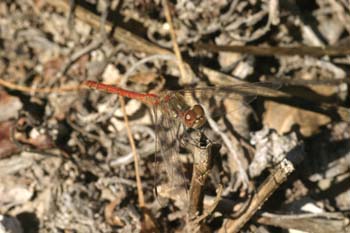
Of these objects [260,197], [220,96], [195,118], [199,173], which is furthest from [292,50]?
[199,173]

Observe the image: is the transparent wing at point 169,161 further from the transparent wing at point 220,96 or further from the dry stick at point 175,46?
the dry stick at point 175,46

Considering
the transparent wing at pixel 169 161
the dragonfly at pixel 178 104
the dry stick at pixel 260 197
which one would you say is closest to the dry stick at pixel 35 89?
the dragonfly at pixel 178 104

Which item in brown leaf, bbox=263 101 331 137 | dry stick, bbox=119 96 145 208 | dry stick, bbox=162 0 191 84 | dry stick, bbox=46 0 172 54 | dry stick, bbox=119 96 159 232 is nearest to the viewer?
dry stick, bbox=119 96 159 232

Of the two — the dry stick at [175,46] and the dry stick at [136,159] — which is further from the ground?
the dry stick at [175,46]

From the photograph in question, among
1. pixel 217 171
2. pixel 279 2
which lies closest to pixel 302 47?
pixel 279 2

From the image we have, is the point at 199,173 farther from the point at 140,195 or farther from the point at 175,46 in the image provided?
the point at 175,46

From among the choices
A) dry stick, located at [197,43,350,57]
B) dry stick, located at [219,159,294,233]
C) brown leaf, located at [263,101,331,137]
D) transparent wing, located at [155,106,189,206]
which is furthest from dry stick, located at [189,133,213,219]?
dry stick, located at [197,43,350,57]

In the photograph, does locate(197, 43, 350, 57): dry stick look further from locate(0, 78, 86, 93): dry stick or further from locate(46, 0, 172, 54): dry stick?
locate(0, 78, 86, 93): dry stick

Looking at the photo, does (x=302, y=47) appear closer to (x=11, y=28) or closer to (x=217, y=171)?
(x=217, y=171)
